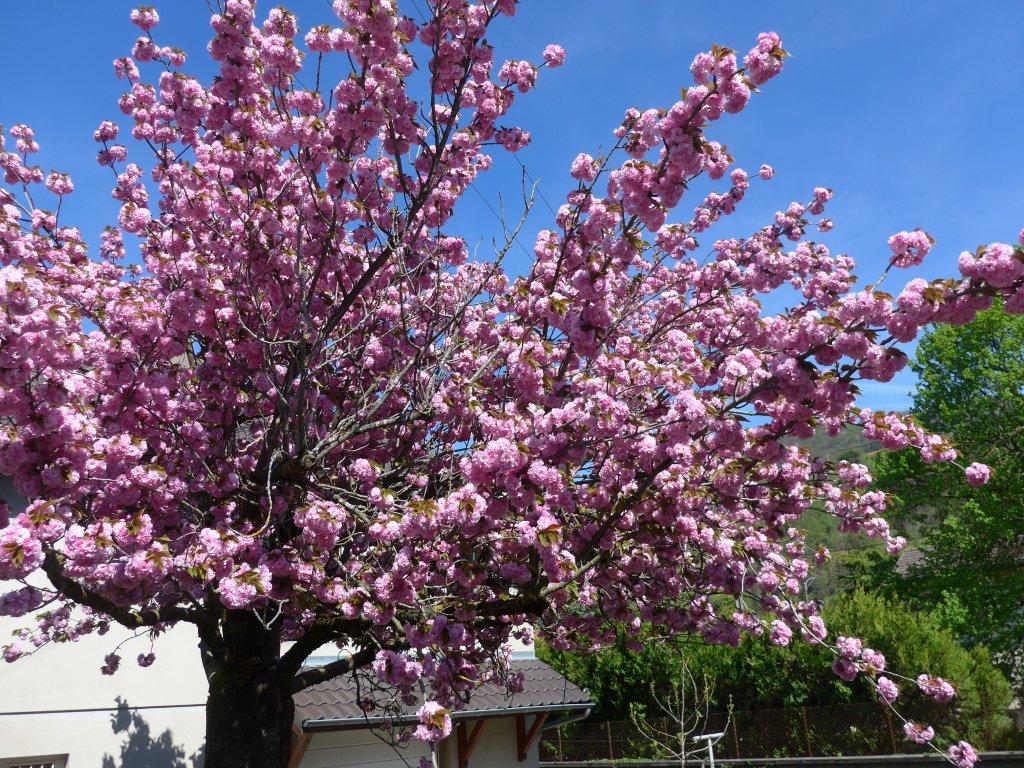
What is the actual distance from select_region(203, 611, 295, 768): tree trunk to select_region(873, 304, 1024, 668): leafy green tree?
1833 cm

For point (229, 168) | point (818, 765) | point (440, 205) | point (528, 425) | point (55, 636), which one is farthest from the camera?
point (818, 765)

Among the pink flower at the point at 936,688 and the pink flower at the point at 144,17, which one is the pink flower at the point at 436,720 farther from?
the pink flower at the point at 144,17

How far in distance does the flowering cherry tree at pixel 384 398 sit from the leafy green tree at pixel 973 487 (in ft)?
51.9

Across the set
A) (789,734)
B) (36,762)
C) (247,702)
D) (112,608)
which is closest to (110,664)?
(36,762)

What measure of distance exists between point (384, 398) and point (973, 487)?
1909 centimetres

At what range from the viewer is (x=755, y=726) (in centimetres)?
1789

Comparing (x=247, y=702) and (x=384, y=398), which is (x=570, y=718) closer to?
(x=247, y=702)

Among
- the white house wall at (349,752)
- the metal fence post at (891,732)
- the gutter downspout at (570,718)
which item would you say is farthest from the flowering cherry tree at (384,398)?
the metal fence post at (891,732)

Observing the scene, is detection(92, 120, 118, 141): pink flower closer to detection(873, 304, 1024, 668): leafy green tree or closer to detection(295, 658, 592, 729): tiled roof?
detection(295, 658, 592, 729): tiled roof

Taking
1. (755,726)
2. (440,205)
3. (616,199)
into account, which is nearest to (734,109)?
(616,199)

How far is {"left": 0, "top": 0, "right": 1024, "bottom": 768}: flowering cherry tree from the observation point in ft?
14.0

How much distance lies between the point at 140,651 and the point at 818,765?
14616mm

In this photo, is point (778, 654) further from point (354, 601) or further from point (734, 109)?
point (734, 109)

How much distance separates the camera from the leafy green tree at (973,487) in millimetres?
20031
